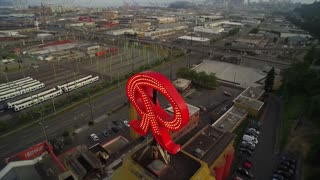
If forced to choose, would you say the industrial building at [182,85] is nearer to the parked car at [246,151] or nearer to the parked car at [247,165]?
the parked car at [246,151]

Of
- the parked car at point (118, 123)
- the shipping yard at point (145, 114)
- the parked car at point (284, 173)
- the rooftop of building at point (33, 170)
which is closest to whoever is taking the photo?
the shipping yard at point (145, 114)

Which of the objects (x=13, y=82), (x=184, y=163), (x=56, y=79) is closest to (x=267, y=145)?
(x=184, y=163)

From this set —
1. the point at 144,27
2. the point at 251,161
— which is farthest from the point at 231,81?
the point at 144,27

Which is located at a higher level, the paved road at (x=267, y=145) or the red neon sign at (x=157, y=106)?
the red neon sign at (x=157, y=106)

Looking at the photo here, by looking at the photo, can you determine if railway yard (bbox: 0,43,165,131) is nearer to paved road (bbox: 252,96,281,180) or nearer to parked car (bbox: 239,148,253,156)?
parked car (bbox: 239,148,253,156)

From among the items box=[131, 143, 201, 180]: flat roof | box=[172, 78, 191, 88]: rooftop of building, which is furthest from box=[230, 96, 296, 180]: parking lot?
box=[172, 78, 191, 88]: rooftop of building

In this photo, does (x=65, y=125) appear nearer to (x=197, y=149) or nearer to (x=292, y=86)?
(x=197, y=149)

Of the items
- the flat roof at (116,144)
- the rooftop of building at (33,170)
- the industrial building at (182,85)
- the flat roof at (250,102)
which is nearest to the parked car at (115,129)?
the flat roof at (116,144)
